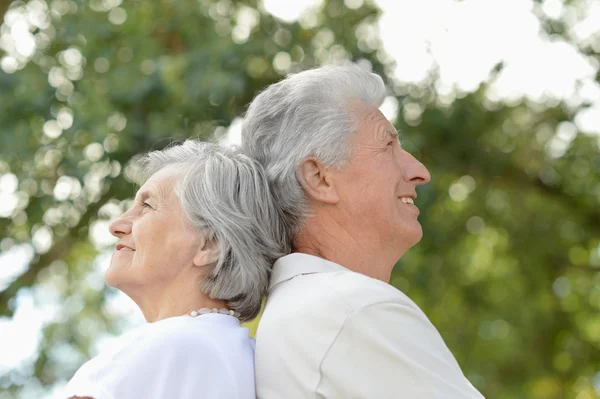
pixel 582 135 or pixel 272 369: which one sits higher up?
pixel 272 369

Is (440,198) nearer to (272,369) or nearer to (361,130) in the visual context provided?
(361,130)

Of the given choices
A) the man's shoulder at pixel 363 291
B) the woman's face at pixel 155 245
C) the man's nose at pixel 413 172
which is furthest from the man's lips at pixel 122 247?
the man's nose at pixel 413 172

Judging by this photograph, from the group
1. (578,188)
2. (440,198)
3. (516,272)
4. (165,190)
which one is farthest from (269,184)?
(516,272)

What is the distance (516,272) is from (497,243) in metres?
0.37

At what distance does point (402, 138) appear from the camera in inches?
222

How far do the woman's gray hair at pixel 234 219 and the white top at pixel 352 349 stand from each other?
0.19 meters

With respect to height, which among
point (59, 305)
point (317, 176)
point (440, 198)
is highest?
point (317, 176)

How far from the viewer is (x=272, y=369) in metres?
2.15

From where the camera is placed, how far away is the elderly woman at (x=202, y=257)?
2119mm

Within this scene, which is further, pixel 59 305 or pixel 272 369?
pixel 59 305

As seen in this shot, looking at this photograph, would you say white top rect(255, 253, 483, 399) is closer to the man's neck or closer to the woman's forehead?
the man's neck

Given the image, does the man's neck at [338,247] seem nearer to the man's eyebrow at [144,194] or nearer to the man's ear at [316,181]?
the man's ear at [316,181]

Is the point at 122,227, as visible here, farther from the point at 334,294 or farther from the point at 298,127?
the point at 334,294

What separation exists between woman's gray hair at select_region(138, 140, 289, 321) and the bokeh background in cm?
126
